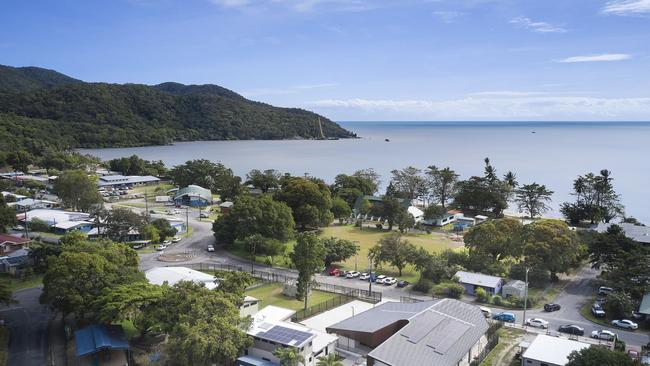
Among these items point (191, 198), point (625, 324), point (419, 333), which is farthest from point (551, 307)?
point (191, 198)

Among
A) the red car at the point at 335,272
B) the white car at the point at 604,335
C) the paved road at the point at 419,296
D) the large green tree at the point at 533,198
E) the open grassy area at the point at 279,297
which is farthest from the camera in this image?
the large green tree at the point at 533,198

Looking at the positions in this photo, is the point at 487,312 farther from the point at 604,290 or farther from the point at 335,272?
the point at 335,272

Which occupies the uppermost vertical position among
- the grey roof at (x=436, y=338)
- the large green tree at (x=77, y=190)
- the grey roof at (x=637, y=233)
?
the large green tree at (x=77, y=190)

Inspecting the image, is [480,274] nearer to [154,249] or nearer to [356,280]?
[356,280]

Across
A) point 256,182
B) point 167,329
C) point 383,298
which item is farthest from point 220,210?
point 167,329

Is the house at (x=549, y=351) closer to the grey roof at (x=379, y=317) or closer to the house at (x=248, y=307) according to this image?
the grey roof at (x=379, y=317)

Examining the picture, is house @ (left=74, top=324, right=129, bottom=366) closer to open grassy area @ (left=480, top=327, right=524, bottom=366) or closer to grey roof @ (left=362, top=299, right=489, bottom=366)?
grey roof @ (left=362, top=299, right=489, bottom=366)

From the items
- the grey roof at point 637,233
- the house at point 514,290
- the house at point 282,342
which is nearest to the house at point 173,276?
the house at point 282,342
